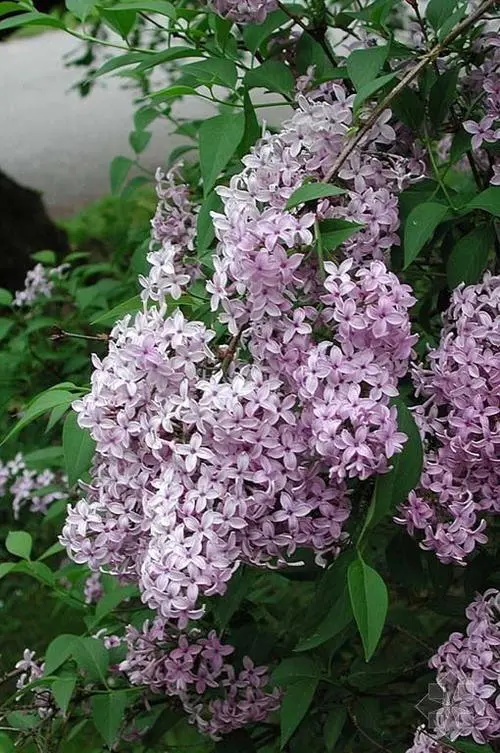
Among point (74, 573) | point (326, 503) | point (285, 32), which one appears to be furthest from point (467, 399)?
point (74, 573)

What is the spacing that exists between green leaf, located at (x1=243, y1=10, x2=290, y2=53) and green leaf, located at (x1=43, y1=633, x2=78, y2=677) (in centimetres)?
81

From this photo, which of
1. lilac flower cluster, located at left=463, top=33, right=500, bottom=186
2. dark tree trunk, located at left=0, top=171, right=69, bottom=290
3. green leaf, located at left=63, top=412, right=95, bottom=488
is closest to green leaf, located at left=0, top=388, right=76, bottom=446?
green leaf, located at left=63, top=412, right=95, bottom=488

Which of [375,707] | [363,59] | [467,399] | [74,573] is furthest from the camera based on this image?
[74,573]

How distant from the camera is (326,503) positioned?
1.13 meters

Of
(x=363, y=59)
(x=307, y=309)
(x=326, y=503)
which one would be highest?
(x=363, y=59)

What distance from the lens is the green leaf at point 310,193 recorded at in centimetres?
110

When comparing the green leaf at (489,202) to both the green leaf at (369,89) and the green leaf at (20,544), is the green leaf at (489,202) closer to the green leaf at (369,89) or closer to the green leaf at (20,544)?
the green leaf at (369,89)

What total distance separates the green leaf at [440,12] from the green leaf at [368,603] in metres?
0.71

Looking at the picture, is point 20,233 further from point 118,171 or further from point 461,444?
point 461,444

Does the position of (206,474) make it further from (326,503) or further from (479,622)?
(479,622)

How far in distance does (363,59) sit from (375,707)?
841 millimetres

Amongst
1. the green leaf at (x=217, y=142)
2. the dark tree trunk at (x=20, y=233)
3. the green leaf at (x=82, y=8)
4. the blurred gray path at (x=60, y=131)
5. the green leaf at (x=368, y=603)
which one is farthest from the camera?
the blurred gray path at (x=60, y=131)

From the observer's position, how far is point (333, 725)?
151 cm

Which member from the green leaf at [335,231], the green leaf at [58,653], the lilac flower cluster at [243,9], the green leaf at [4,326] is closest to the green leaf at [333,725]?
the green leaf at [58,653]
